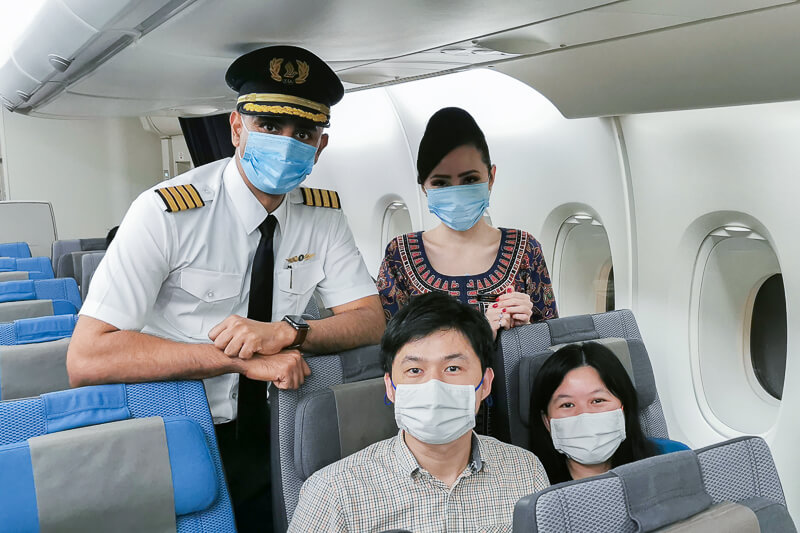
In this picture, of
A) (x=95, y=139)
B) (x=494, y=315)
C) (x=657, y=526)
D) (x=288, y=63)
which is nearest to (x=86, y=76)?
(x=288, y=63)

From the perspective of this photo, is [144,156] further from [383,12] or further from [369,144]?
[383,12]

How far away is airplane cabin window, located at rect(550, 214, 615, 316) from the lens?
17.2ft

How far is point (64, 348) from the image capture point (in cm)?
281

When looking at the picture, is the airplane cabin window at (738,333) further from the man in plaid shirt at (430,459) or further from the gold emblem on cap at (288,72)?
the gold emblem on cap at (288,72)

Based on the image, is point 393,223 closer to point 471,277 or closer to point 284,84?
point 471,277

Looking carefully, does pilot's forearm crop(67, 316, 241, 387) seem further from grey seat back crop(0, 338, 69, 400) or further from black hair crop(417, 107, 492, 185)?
black hair crop(417, 107, 492, 185)

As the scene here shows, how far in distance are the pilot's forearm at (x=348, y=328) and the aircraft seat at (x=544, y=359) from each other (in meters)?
0.45

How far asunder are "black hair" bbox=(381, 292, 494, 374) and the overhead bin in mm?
1054

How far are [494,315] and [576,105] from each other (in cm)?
160

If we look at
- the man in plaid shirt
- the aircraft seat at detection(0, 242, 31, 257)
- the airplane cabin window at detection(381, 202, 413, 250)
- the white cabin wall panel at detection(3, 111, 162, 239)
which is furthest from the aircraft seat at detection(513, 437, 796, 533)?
the white cabin wall panel at detection(3, 111, 162, 239)

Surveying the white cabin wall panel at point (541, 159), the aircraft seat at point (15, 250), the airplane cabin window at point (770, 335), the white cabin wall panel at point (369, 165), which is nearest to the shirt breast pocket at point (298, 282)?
the white cabin wall panel at point (541, 159)

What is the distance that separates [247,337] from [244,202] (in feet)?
1.63

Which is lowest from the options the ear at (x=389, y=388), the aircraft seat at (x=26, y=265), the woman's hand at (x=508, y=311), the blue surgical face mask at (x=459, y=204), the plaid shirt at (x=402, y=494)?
the plaid shirt at (x=402, y=494)

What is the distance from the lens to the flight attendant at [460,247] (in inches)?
114
